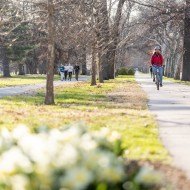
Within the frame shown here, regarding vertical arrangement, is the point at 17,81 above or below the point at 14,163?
below

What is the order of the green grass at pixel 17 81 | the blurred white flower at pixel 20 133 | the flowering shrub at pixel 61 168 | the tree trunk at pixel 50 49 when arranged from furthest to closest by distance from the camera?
the green grass at pixel 17 81, the tree trunk at pixel 50 49, the blurred white flower at pixel 20 133, the flowering shrub at pixel 61 168

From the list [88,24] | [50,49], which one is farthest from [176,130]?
[88,24]

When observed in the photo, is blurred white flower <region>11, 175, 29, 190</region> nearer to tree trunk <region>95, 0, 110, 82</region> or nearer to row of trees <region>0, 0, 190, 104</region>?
row of trees <region>0, 0, 190, 104</region>

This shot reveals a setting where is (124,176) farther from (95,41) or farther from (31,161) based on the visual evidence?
(95,41)

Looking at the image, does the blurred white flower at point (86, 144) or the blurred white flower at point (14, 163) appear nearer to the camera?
the blurred white flower at point (14, 163)

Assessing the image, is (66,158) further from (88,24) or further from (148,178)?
(88,24)

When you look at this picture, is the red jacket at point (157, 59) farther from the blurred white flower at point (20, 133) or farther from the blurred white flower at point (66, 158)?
the blurred white flower at point (66, 158)

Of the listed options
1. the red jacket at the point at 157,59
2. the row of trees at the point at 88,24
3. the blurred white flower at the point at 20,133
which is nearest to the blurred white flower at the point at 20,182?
the blurred white flower at the point at 20,133

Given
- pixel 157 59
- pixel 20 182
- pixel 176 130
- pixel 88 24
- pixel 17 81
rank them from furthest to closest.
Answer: pixel 17 81, pixel 88 24, pixel 157 59, pixel 176 130, pixel 20 182

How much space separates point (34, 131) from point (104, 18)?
94.8ft

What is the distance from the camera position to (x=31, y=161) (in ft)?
14.5

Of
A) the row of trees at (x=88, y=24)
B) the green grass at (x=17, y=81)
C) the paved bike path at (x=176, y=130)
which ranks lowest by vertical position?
the green grass at (x=17, y=81)

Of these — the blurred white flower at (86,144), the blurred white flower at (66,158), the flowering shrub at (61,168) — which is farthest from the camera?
the blurred white flower at (86,144)

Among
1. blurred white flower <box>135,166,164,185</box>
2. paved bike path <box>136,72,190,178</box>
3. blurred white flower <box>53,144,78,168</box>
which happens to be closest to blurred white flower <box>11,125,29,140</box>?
blurred white flower <box>53,144,78,168</box>
